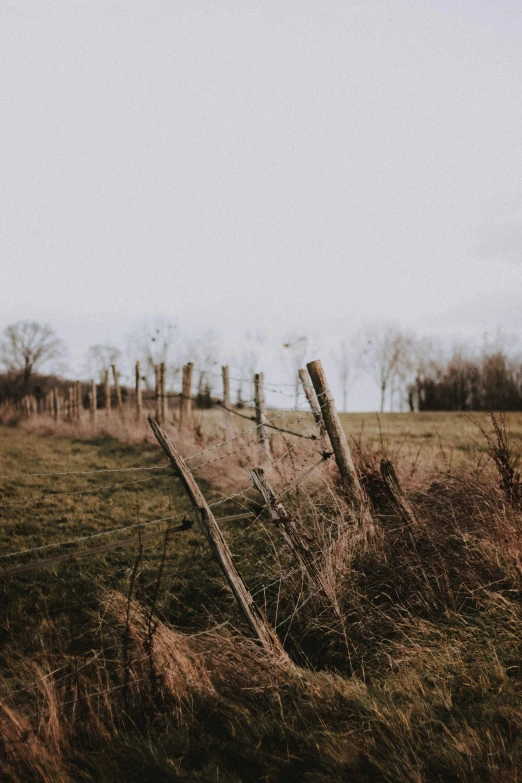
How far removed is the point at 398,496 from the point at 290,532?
45.9 inches

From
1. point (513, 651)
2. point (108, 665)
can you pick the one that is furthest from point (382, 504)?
point (108, 665)

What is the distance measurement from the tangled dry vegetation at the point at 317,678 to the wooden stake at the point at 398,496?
0.07 m

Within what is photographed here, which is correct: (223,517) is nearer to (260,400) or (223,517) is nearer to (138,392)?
(260,400)

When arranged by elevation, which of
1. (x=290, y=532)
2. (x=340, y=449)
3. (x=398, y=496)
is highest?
(x=340, y=449)

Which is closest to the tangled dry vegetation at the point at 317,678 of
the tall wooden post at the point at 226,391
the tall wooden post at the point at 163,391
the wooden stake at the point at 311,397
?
the wooden stake at the point at 311,397

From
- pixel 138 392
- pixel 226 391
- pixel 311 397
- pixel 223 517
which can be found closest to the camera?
pixel 223 517

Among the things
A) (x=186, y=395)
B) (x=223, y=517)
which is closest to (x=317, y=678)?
(x=223, y=517)

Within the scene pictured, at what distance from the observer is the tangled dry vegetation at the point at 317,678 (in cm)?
241

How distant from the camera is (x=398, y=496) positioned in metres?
4.50

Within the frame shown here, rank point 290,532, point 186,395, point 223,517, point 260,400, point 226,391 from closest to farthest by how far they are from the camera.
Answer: point 290,532, point 223,517, point 260,400, point 226,391, point 186,395

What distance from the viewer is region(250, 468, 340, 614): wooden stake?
3.70 meters

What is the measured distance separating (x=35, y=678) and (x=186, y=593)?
169 centimetres

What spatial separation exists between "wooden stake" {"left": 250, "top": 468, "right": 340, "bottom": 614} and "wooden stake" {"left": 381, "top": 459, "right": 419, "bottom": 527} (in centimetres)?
102

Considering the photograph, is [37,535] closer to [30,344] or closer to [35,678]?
[35,678]
